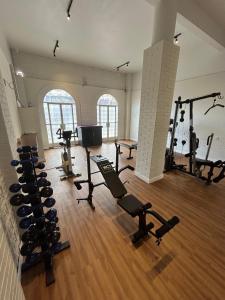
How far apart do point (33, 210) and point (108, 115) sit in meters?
7.08

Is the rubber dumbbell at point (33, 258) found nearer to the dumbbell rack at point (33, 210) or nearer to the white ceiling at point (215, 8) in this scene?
the dumbbell rack at point (33, 210)

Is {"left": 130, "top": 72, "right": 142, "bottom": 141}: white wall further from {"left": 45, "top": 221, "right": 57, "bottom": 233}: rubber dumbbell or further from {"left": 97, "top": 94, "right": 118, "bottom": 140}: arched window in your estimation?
{"left": 45, "top": 221, "right": 57, "bottom": 233}: rubber dumbbell

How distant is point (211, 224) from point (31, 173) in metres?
2.56

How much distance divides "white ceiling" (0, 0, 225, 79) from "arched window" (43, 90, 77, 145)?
60.2 inches

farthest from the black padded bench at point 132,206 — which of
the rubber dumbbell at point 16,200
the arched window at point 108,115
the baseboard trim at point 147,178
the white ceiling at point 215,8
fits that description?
the arched window at point 108,115

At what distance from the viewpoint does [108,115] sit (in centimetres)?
795

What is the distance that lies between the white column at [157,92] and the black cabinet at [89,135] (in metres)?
3.73

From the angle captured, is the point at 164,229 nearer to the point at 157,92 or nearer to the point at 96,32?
the point at 157,92

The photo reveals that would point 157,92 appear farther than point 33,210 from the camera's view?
Yes

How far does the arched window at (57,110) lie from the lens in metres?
6.14

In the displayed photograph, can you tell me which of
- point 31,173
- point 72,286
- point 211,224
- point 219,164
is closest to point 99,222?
point 72,286

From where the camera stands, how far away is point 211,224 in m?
2.07

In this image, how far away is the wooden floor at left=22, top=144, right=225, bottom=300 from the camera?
130 cm

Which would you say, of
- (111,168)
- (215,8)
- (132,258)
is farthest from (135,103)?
(132,258)
